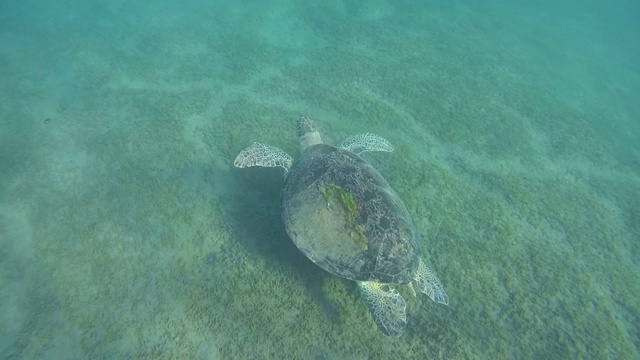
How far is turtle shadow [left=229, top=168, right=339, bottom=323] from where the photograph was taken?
14.5 ft

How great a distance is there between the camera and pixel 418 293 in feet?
14.6

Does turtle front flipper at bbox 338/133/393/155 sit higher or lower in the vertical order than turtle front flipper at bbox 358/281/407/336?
higher

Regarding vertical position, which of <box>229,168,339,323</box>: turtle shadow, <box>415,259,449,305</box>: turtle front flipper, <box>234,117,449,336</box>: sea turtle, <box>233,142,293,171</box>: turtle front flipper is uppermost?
<box>234,117,449,336</box>: sea turtle

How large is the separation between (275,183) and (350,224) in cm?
211

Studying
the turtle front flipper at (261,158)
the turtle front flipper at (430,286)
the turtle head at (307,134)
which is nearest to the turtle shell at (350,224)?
the turtle front flipper at (430,286)

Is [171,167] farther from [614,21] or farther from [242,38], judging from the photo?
[614,21]

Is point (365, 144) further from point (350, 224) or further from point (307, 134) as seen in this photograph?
point (350, 224)

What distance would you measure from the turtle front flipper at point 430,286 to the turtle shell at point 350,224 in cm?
20

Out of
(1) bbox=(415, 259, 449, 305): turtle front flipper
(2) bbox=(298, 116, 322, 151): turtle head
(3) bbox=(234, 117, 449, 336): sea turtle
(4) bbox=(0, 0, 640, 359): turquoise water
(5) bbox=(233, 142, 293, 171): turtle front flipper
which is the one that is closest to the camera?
(3) bbox=(234, 117, 449, 336): sea turtle

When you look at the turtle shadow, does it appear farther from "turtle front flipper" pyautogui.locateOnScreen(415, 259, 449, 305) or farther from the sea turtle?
"turtle front flipper" pyautogui.locateOnScreen(415, 259, 449, 305)

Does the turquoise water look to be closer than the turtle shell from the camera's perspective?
No

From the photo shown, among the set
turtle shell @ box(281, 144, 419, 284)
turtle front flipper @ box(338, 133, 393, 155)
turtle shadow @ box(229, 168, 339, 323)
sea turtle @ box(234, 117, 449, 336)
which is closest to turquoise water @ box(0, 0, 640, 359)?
turtle shadow @ box(229, 168, 339, 323)

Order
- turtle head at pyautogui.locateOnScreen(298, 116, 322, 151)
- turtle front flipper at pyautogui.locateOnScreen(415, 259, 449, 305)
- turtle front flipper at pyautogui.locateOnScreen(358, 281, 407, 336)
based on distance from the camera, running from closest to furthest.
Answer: turtle front flipper at pyautogui.locateOnScreen(358, 281, 407, 336) < turtle front flipper at pyautogui.locateOnScreen(415, 259, 449, 305) < turtle head at pyautogui.locateOnScreen(298, 116, 322, 151)

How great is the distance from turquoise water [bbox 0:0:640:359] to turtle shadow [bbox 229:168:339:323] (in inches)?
1.2
